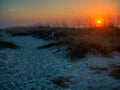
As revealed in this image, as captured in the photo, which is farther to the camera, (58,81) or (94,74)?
(94,74)

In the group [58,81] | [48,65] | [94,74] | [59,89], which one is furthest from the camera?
[48,65]

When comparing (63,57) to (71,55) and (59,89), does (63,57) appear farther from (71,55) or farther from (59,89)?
(59,89)

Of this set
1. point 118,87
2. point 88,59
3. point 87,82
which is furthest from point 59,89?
point 88,59

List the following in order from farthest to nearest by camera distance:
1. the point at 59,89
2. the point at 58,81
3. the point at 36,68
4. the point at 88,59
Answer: the point at 88,59 < the point at 36,68 < the point at 58,81 < the point at 59,89

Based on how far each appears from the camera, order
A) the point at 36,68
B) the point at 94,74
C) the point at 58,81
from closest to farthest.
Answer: the point at 58,81 < the point at 94,74 < the point at 36,68

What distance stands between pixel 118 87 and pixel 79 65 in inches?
196

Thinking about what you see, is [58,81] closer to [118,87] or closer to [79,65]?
[118,87]

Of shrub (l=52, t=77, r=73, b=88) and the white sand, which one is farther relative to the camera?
shrub (l=52, t=77, r=73, b=88)

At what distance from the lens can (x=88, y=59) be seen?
59.1 feet

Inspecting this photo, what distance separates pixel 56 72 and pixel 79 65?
2.39 m

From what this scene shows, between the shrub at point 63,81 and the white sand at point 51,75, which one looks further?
the shrub at point 63,81

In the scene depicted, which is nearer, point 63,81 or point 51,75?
point 63,81

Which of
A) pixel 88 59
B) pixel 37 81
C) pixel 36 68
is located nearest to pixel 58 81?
pixel 37 81

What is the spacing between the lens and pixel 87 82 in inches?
476
